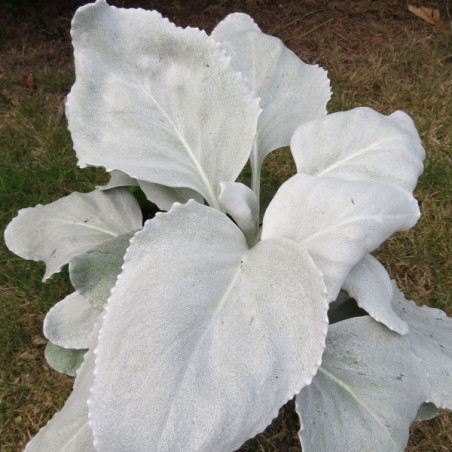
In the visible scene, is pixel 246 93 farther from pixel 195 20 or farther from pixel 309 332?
pixel 195 20

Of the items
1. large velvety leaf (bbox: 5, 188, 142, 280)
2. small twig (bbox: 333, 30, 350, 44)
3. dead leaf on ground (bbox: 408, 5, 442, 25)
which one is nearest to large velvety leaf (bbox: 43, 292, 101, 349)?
large velvety leaf (bbox: 5, 188, 142, 280)

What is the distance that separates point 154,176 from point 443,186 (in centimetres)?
115

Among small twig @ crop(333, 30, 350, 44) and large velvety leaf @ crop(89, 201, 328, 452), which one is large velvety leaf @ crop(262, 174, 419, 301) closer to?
large velvety leaf @ crop(89, 201, 328, 452)

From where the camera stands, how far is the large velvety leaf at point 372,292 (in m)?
0.79

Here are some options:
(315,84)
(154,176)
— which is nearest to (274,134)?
(315,84)

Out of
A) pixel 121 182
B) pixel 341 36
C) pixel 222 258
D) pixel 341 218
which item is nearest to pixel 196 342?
pixel 222 258

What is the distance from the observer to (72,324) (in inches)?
38.5

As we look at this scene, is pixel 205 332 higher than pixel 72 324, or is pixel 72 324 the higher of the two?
pixel 205 332

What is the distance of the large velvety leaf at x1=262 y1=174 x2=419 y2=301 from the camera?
70cm

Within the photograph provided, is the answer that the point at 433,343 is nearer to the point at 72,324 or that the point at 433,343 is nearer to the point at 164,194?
the point at 164,194

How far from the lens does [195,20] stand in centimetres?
226

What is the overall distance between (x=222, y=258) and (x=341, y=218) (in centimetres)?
17

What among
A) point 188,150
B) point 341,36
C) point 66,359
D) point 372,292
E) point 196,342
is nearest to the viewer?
point 196,342

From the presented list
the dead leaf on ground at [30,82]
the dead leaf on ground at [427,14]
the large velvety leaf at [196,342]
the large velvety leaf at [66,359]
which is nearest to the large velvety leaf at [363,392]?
the large velvety leaf at [196,342]
